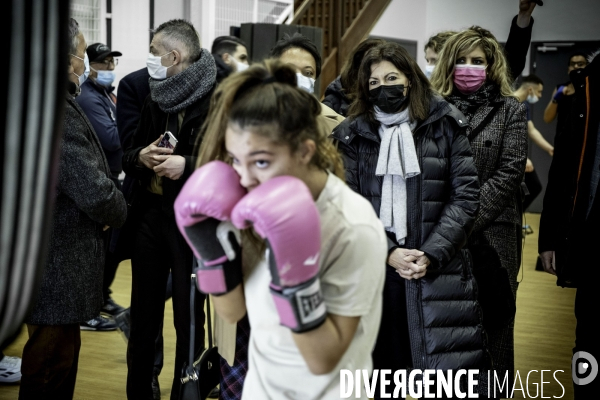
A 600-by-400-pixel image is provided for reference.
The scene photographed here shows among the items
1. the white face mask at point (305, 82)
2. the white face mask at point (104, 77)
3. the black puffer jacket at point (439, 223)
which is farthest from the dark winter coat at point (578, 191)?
the white face mask at point (104, 77)

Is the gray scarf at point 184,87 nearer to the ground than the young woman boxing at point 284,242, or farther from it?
farther from it

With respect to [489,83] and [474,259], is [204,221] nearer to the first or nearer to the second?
[474,259]

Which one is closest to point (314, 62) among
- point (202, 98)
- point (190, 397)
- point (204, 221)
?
point (202, 98)

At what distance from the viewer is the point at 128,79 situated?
3303 mm

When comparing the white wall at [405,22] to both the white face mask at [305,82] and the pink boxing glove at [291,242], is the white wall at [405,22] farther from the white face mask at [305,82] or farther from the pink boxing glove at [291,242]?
the pink boxing glove at [291,242]

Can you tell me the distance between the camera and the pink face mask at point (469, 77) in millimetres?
2980

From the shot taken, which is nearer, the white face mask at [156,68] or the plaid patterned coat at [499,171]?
the plaid patterned coat at [499,171]

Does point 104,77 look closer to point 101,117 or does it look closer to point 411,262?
point 101,117

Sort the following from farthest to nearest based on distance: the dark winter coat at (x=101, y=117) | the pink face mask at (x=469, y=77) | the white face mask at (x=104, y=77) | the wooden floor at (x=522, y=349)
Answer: the white face mask at (x=104, y=77) → the dark winter coat at (x=101, y=117) → the wooden floor at (x=522, y=349) → the pink face mask at (x=469, y=77)

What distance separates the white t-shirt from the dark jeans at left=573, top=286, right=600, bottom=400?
1362mm

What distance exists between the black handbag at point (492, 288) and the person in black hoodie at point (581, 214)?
20 cm

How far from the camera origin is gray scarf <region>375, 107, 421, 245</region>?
8.20 feet

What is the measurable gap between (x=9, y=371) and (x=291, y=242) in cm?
274

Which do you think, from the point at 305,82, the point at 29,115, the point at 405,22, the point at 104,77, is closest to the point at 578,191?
the point at 305,82
